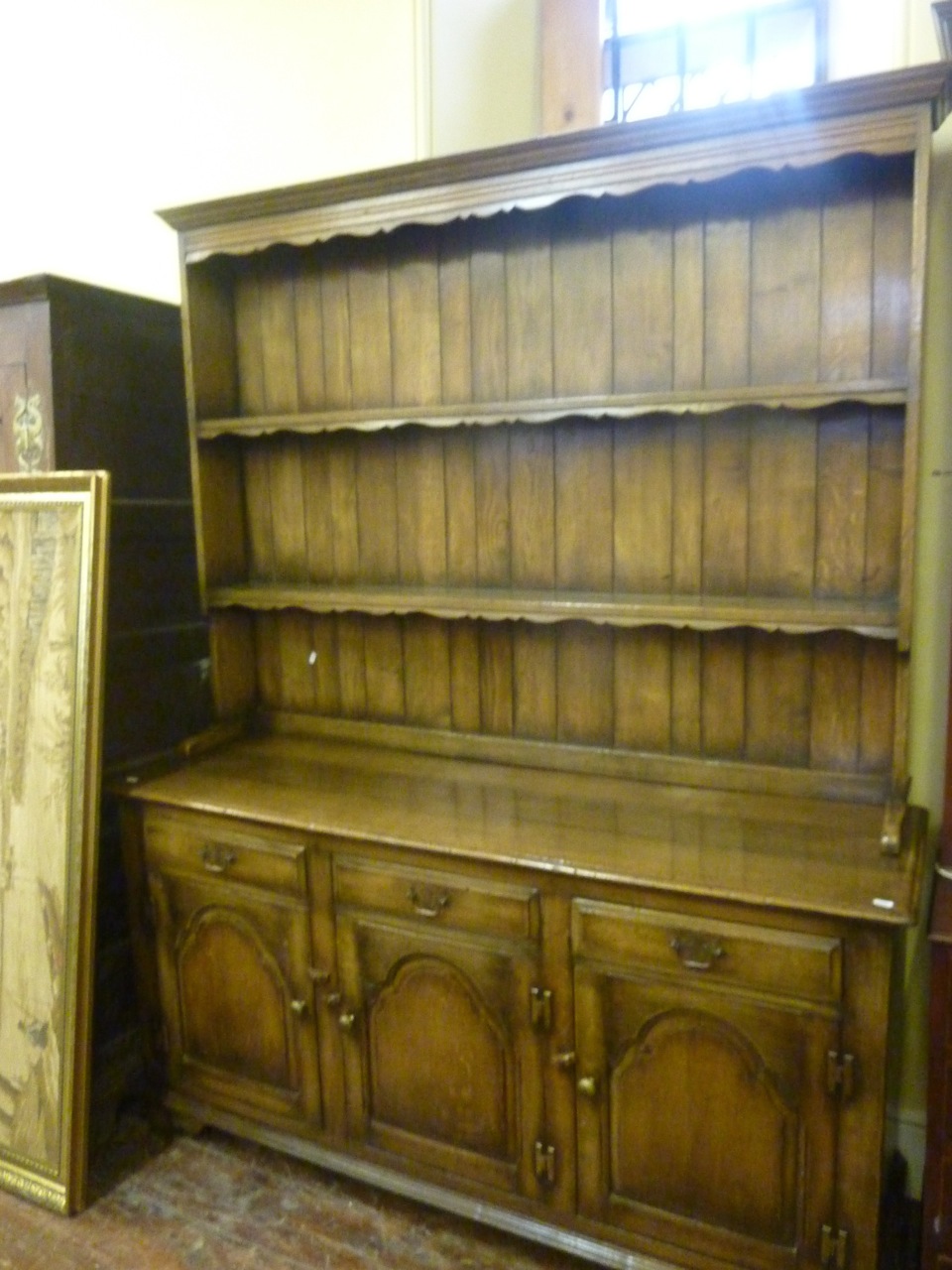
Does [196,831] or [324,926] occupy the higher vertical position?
[196,831]

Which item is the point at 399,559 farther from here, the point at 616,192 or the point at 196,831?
the point at 616,192

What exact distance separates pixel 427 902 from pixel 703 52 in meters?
2.00

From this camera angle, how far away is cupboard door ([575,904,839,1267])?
1.50 m

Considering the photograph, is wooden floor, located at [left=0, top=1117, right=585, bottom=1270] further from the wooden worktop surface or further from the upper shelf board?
the upper shelf board

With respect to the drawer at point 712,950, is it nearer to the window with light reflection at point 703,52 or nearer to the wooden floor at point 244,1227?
the wooden floor at point 244,1227

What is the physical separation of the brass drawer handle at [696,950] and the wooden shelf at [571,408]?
3.11 feet

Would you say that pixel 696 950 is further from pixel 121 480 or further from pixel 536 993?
pixel 121 480

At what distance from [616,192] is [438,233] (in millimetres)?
511

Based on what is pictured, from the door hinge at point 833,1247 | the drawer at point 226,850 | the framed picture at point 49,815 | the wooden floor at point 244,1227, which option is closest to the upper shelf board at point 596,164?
the framed picture at point 49,815

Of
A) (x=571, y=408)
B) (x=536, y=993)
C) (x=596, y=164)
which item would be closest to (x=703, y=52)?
(x=596, y=164)

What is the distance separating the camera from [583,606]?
1.87 metres

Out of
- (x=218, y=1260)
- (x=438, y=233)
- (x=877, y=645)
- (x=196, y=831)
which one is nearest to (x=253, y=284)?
(x=438, y=233)

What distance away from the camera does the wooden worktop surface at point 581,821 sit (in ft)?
4.93

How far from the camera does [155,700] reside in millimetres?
2404
